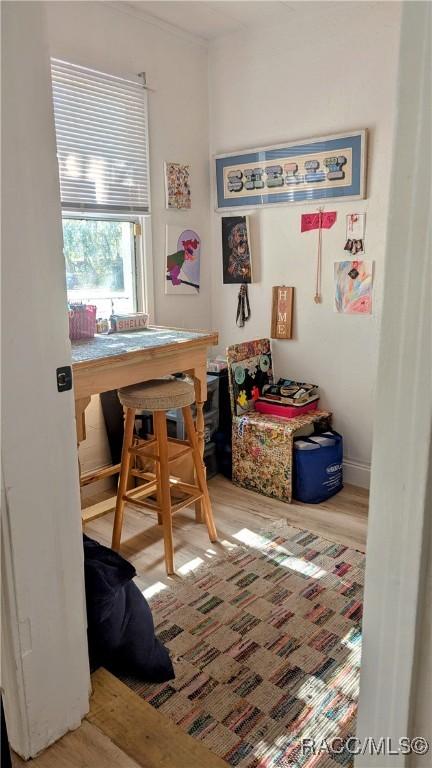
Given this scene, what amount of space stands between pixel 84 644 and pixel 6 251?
1.00 metres

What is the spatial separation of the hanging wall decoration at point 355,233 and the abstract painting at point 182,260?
958 millimetres

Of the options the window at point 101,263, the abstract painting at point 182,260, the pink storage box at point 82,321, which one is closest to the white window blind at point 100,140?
the window at point 101,263

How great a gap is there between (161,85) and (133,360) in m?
1.81

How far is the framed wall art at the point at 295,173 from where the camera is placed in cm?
292

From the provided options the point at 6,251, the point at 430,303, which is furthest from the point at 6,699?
the point at 430,303

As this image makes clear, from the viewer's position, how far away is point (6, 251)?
1.19m

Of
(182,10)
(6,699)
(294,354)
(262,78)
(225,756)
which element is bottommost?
(225,756)

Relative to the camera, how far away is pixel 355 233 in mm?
3006

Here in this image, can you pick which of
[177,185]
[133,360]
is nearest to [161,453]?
[133,360]

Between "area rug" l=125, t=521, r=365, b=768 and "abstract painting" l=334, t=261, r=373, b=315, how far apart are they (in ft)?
4.04

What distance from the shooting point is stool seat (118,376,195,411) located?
7.67 feet

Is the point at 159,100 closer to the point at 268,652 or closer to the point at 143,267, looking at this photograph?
the point at 143,267

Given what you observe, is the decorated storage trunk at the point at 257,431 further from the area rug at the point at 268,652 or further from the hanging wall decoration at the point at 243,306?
the area rug at the point at 268,652

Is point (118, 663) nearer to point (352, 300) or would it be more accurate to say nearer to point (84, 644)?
point (84, 644)
